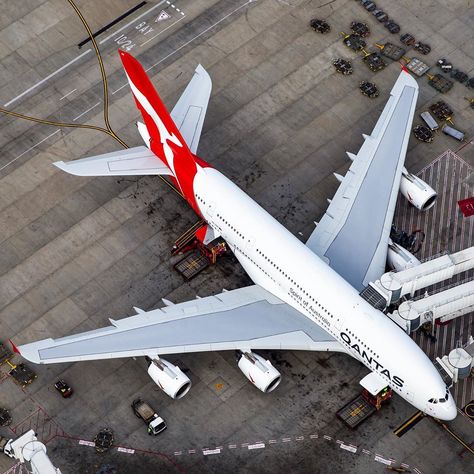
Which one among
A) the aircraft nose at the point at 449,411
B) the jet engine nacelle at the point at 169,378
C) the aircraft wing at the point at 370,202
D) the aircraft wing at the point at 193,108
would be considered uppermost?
the aircraft wing at the point at 193,108

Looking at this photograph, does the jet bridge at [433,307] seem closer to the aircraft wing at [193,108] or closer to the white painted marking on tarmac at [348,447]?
the white painted marking on tarmac at [348,447]

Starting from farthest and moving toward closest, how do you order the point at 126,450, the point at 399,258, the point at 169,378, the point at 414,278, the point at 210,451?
the point at 399,258
the point at 414,278
the point at 169,378
the point at 126,450
the point at 210,451

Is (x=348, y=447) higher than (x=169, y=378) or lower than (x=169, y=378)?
lower

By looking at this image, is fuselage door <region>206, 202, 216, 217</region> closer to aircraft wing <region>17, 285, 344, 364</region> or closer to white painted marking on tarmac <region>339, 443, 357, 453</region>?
aircraft wing <region>17, 285, 344, 364</region>

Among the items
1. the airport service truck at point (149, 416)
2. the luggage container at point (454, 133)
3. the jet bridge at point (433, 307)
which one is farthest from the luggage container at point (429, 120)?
the airport service truck at point (149, 416)

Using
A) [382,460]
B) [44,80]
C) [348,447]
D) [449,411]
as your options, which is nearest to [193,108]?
[44,80]

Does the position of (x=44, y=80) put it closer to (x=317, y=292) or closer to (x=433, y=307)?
(x=317, y=292)

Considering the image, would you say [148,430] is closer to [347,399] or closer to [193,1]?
[347,399]
